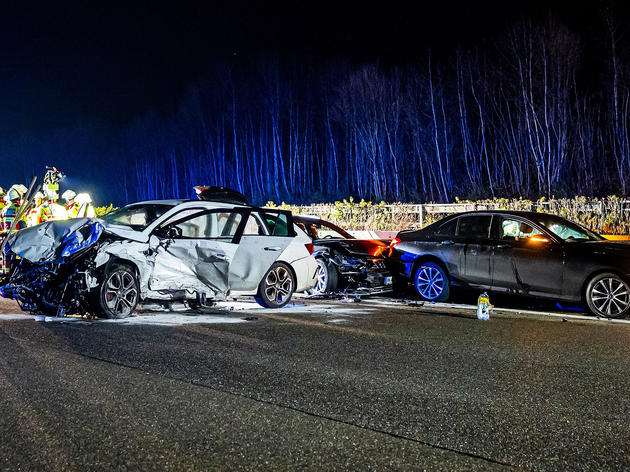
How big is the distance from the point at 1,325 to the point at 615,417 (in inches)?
266

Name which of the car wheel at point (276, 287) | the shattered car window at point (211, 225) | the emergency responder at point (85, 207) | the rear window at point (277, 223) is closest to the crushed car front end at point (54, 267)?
the shattered car window at point (211, 225)

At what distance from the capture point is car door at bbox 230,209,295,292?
945 centimetres

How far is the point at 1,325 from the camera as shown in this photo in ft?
25.5

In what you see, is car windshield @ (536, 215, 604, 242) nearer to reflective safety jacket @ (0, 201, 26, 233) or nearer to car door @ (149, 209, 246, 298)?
car door @ (149, 209, 246, 298)

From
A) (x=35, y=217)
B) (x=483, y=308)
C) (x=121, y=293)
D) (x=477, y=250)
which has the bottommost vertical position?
(x=483, y=308)

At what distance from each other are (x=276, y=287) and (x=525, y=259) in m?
3.81

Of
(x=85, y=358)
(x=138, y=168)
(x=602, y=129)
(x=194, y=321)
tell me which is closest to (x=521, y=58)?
(x=602, y=129)

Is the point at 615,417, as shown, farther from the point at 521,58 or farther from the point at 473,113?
the point at 473,113

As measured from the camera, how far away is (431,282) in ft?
36.5

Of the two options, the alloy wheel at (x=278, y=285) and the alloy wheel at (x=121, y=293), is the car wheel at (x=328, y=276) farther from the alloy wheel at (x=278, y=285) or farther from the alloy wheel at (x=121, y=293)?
the alloy wheel at (x=121, y=293)

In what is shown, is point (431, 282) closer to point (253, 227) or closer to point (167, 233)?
point (253, 227)

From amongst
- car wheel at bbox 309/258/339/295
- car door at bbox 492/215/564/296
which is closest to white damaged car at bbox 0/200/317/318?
car wheel at bbox 309/258/339/295

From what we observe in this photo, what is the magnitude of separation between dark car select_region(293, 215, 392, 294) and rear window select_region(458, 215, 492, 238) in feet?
5.71

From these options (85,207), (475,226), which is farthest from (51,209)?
(475,226)
